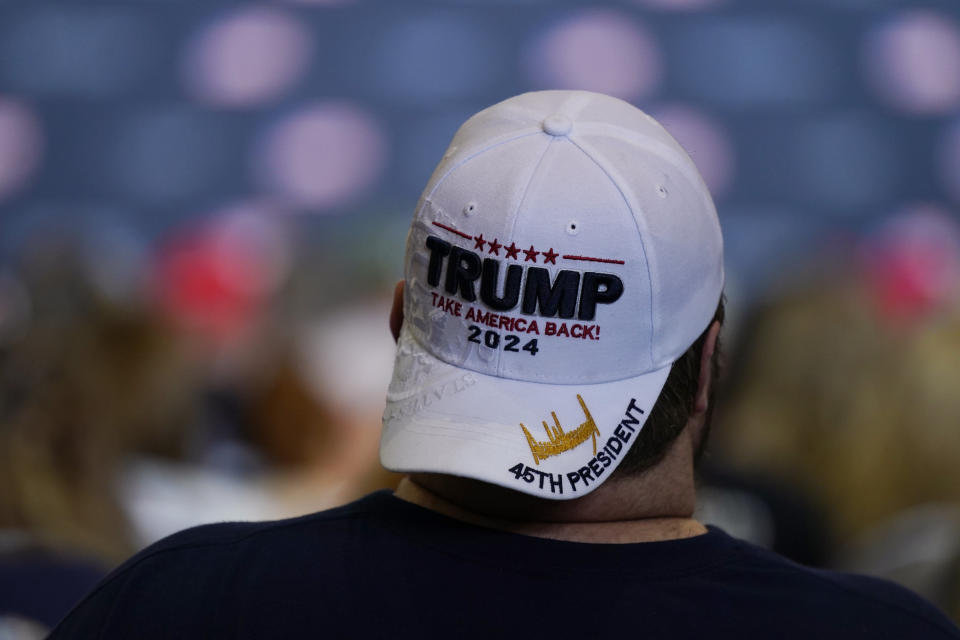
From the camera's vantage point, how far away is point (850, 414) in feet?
10.1

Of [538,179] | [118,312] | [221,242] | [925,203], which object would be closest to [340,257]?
[118,312]

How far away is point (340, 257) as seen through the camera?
361 centimetres

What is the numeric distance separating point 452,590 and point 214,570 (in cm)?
25

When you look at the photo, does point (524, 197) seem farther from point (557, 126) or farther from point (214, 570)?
point (214, 570)

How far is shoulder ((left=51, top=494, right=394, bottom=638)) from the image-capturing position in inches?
50.0

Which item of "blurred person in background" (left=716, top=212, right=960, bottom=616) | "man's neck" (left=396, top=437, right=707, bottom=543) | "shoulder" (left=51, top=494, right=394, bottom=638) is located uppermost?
"man's neck" (left=396, top=437, right=707, bottom=543)

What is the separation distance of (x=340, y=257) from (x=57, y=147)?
3.47 metres

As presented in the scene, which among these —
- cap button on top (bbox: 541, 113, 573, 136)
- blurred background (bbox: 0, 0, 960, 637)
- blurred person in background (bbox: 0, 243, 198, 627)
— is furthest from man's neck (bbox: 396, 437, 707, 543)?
blurred background (bbox: 0, 0, 960, 637)

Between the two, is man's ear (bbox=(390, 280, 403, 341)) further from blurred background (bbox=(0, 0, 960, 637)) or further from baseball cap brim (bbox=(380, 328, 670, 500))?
blurred background (bbox=(0, 0, 960, 637))

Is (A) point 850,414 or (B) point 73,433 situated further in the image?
(A) point 850,414

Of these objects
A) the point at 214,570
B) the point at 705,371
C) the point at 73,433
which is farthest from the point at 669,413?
the point at 73,433

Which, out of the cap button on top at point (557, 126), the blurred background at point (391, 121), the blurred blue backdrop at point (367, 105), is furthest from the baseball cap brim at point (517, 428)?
the blurred blue backdrop at point (367, 105)

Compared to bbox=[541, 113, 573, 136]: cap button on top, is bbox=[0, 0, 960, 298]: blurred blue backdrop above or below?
below

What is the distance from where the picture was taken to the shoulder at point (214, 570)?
1270 mm
